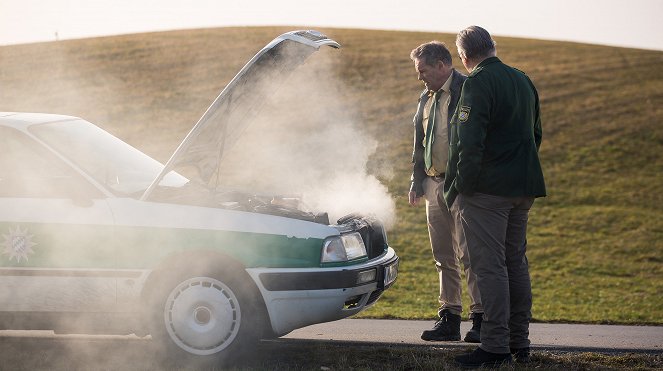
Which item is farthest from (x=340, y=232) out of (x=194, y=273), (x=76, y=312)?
(x=76, y=312)

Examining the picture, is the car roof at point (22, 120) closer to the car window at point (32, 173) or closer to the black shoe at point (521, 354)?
the car window at point (32, 173)

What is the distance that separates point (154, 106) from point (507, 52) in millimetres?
17430

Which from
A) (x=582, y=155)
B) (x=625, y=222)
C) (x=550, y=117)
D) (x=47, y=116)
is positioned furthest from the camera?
(x=550, y=117)

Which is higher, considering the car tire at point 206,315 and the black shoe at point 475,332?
the car tire at point 206,315

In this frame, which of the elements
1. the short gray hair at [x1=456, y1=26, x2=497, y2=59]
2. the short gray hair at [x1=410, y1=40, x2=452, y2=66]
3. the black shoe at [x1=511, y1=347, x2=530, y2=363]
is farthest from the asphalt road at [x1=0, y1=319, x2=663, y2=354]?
the short gray hair at [x1=456, y1=26, x2=497, y2=59]

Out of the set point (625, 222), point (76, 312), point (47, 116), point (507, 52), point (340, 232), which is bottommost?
point (625, 222)

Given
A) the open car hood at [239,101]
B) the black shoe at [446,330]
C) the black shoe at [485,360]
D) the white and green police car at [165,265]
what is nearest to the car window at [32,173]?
the white and green police car at [165,265]

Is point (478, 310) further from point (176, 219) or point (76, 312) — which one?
point (76, 312)

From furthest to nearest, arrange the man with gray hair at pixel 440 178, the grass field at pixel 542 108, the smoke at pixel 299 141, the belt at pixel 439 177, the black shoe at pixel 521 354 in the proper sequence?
the smoke at pixel 299 141 → the grass field at pixel 542 108 → the belt at pixel 439 177 → the man with gray hair at pixel 440 178 → the black shoe at pixel 521 354

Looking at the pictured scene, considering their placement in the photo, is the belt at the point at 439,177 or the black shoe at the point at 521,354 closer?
the black shoe at the point at 521,354

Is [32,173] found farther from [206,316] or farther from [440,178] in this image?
[440,178]

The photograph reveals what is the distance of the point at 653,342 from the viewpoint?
7.97 metres

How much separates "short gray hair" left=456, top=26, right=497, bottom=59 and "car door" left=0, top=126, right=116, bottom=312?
106 inches

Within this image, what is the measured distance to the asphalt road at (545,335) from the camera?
298 inches
